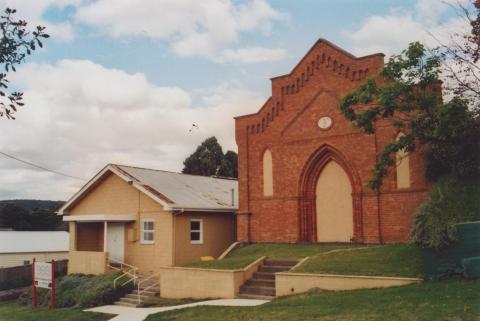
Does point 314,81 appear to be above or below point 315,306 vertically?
above

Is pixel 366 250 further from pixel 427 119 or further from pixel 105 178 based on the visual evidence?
pixel 105 178

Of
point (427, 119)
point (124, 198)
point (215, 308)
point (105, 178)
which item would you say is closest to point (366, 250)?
point (427, 119)

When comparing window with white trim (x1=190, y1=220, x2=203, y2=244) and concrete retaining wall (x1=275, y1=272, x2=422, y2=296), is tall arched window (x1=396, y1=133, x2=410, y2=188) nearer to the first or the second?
concrete retaining wall (x1=275, y1=272, x2=422, y2=296)

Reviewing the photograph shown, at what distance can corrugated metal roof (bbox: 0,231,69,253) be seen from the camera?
1649 inches

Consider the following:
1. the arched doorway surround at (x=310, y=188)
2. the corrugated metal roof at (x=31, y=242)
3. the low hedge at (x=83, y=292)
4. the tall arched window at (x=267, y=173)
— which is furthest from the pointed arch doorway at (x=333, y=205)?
the corrugated metal roof at (x=31, y=242)

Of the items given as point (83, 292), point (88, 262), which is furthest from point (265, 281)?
A: point (88, 262)

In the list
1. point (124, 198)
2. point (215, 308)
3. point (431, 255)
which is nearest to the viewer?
point (431, 255)

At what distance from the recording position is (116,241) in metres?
26.5

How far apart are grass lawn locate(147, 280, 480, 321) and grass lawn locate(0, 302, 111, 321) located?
3470 mm

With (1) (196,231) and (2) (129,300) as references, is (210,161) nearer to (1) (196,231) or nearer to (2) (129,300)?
(1) (196,231)

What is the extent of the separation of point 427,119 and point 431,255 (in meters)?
4.77

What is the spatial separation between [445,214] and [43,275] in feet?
51.1

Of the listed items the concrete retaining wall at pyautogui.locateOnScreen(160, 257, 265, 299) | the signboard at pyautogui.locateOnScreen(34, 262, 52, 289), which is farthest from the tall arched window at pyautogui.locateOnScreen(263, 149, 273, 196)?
the signboard at pyautogui.locateOnScreen(34, 262, 52, 289)

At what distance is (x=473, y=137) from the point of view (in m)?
16.2
